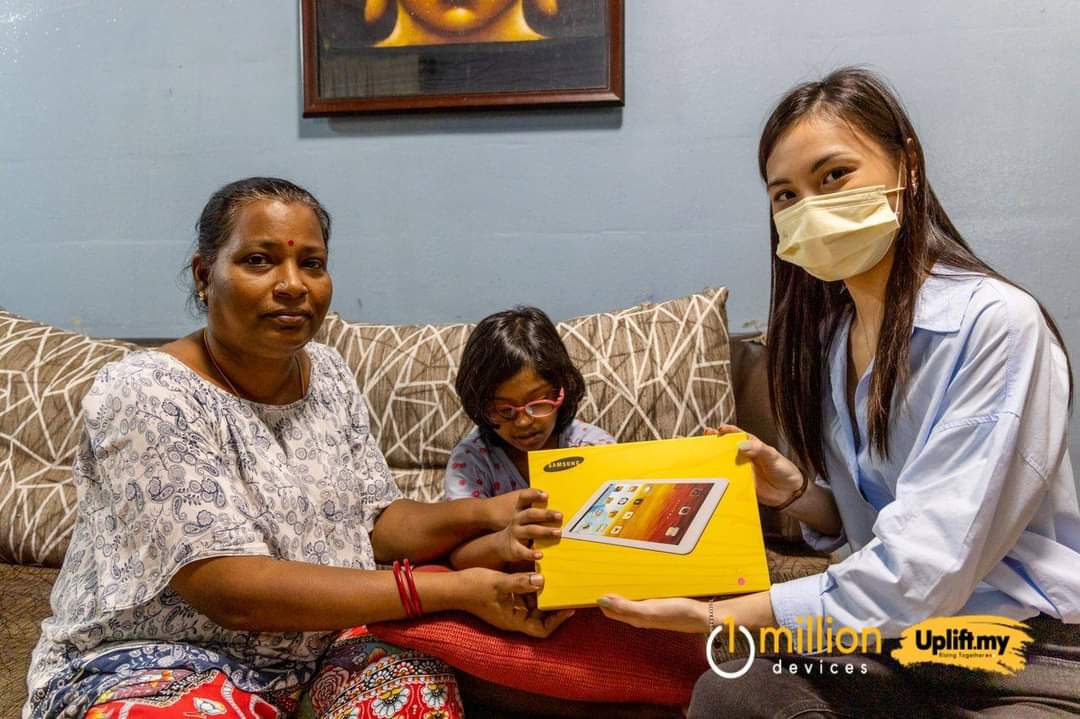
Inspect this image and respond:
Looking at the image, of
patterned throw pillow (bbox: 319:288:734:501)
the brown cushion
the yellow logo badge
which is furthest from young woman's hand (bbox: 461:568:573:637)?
the brown cushion

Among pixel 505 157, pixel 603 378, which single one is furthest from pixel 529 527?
pixel 505 157

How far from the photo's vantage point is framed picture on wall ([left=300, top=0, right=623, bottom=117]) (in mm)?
2123

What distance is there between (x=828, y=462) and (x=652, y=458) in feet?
1.01

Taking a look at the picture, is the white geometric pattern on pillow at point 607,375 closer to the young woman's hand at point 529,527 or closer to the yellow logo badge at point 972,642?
the young woman's hand at point 529,527

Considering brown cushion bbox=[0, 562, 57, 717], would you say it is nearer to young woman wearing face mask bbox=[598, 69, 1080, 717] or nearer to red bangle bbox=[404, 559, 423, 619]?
red bangle bbox=[404, 559, 423, 619]

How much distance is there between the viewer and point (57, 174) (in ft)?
7.98

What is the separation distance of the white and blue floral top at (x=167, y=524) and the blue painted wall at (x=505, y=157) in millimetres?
1081

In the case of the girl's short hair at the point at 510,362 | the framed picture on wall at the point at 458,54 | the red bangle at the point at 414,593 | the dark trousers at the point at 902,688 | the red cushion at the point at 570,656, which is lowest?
the red cushion at the point at 570,656

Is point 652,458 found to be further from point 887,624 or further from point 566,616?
point 887,624

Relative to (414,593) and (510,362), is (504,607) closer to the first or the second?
(414,593)

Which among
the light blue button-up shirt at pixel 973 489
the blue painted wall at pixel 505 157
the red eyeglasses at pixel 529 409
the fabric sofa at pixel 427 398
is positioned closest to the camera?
the light blue button-up shirt at pixel 973 489

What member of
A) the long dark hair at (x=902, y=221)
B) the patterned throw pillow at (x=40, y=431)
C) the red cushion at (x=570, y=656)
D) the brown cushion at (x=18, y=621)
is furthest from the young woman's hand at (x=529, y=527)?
the patterned throw pillow at (x=40, y=431)

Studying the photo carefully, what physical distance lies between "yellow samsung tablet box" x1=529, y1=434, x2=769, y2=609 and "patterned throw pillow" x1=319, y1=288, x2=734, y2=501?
54cm

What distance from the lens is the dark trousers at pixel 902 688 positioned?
0.99 metres
